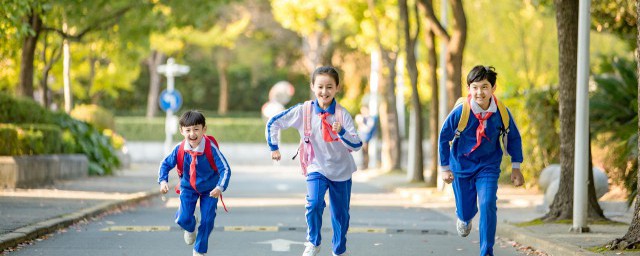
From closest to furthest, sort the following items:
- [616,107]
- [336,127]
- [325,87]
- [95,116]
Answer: [336,127], [325,87], [616,107], [95,116]

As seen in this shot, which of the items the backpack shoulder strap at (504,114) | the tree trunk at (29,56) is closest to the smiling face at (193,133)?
the backpack shoulder strap at (504,114)

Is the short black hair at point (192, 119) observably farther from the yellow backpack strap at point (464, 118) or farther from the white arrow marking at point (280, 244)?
the white arrow marking at point (280, 244)

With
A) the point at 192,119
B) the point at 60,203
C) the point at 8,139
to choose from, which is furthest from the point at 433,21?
the point at 192,119

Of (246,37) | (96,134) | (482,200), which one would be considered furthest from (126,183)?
(246,37)

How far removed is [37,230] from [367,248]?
11.5 ft

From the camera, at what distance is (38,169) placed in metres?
23.8

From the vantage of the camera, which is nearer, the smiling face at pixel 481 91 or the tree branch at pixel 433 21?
the smiling face at pixel 481 91

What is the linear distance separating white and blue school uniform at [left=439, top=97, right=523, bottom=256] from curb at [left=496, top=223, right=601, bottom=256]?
1.39 m

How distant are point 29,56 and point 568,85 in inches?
577

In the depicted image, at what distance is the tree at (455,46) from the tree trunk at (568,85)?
9.23 metres

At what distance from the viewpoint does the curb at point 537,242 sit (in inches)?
489

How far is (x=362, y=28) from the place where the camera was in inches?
1613

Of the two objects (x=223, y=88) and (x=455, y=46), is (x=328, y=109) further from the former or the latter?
(x=223, y=88)

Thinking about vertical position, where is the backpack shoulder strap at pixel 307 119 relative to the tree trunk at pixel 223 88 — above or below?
below
